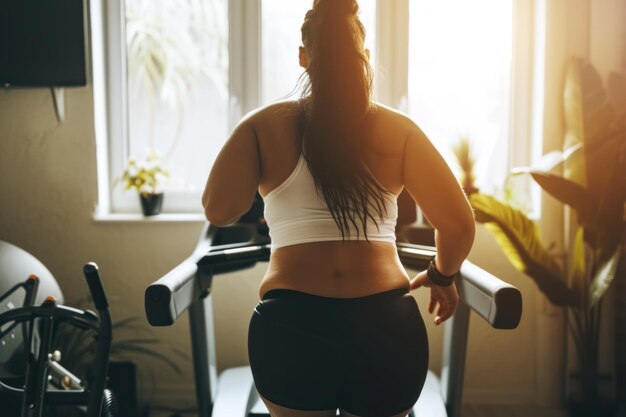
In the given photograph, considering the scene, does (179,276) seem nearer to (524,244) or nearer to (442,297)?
Result: (442,297)

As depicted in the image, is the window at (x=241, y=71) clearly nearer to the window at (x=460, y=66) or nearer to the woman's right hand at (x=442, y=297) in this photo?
the window at (x=460, y=66)

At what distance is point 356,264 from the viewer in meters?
Result: 1.14

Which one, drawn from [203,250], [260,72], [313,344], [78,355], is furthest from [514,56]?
[78,355]

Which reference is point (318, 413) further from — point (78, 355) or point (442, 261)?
point (78, 355)

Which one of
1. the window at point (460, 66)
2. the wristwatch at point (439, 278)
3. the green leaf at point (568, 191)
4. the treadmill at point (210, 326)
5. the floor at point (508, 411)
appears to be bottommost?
A: the floor at point (508, 411)

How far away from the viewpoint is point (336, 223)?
1.15m

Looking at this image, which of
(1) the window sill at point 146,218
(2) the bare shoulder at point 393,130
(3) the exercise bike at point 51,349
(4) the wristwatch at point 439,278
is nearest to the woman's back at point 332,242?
(2) the bare shoulder at point 393,130

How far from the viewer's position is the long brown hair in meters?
1.12

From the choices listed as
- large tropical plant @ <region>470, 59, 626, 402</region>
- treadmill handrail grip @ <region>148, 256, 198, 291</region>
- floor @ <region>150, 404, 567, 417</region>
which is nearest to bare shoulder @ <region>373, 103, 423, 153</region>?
treadmill handrail grip @ <region>148, 256, 198, 291</region>

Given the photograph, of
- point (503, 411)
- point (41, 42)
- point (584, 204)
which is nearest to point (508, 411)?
point (503, 411)

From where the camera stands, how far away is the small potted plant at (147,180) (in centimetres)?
256

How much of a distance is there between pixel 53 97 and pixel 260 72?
2.93ft

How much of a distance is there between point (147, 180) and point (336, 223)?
5.30ft

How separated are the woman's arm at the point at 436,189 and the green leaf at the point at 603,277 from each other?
3.73ft
